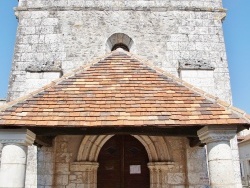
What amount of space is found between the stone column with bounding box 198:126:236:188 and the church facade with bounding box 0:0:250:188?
1 cm

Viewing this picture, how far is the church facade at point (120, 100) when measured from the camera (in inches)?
165

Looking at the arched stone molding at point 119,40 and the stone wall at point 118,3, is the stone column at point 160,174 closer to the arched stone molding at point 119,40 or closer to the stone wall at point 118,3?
the arched stone molding at point 119,40

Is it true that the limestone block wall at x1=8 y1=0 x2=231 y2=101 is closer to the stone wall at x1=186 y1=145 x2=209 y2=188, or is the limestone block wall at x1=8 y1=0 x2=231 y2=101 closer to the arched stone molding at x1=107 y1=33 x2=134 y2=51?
the arched stone molding at x1=107 y1=33 x2=134 y2=51

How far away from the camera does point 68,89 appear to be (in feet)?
16.0

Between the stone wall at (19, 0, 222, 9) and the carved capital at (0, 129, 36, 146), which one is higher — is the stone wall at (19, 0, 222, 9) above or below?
above

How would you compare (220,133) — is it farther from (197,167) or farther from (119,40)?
(119,40)

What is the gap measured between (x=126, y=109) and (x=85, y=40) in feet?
11.8

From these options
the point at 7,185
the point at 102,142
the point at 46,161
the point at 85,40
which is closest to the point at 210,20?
the point at 85,40

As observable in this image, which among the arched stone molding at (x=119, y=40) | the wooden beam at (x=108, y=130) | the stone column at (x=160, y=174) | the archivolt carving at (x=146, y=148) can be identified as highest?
the arched stone molding at (x=119, y=40)

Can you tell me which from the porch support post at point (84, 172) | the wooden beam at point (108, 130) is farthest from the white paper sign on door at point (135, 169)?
the wooden beam at point (108, 130)

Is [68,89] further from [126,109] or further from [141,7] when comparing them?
[141,7]

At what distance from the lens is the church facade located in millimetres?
4191

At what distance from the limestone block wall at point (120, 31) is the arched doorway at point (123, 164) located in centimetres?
225

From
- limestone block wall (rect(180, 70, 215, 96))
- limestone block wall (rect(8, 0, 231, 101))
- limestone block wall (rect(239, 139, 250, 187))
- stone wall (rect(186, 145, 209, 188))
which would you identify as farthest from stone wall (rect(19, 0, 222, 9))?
limestone block wall (rect(239, 139, 250, 187))
